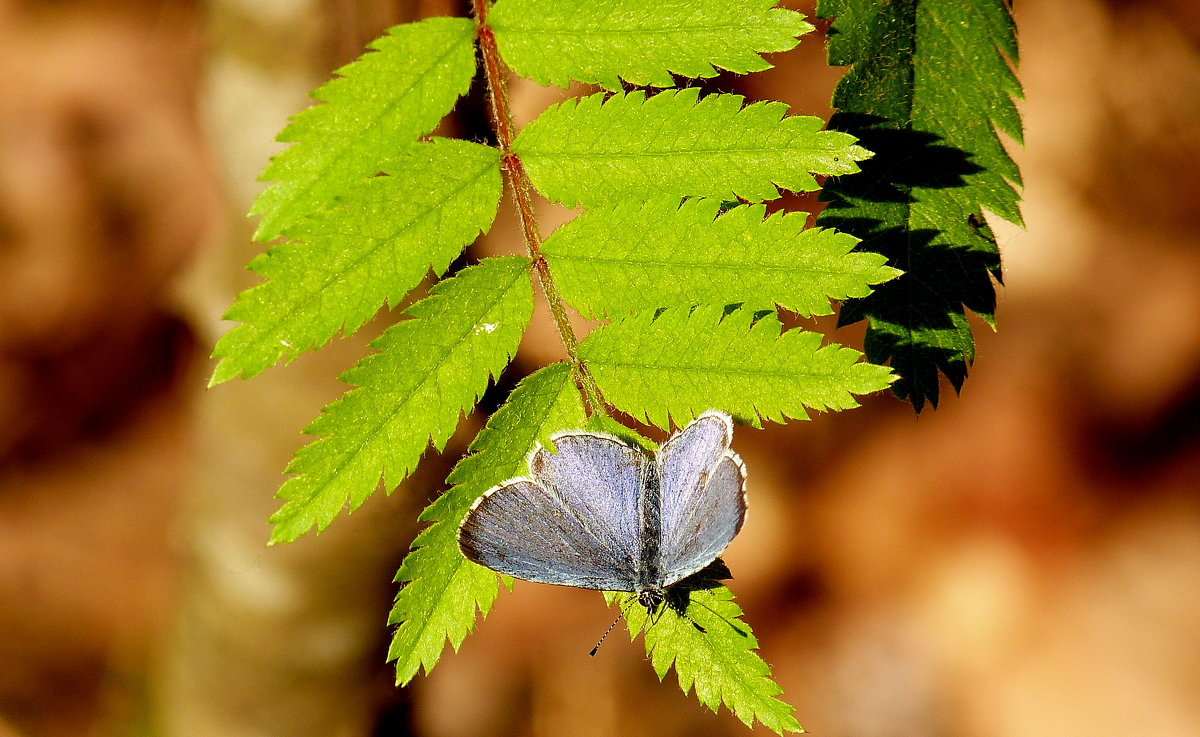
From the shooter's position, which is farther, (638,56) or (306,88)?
(306,88)

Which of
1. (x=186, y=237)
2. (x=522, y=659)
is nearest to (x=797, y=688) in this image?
(x=522, y=659)

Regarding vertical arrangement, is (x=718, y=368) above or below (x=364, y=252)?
below

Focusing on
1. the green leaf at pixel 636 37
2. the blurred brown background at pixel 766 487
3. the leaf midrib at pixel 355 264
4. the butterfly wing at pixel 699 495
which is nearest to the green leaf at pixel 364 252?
the leaf midrib at pixel 355 264

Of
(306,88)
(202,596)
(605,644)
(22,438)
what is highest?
(306,88)

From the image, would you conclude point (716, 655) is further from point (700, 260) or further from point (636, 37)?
point (636, 37)

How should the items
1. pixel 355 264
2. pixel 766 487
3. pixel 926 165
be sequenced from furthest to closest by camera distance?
pixel 766 487 → pixel 926 165 → pixel 355 264

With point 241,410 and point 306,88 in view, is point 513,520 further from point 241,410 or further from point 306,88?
point 241,410

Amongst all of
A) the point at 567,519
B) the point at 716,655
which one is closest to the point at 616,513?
the point at 567,519
